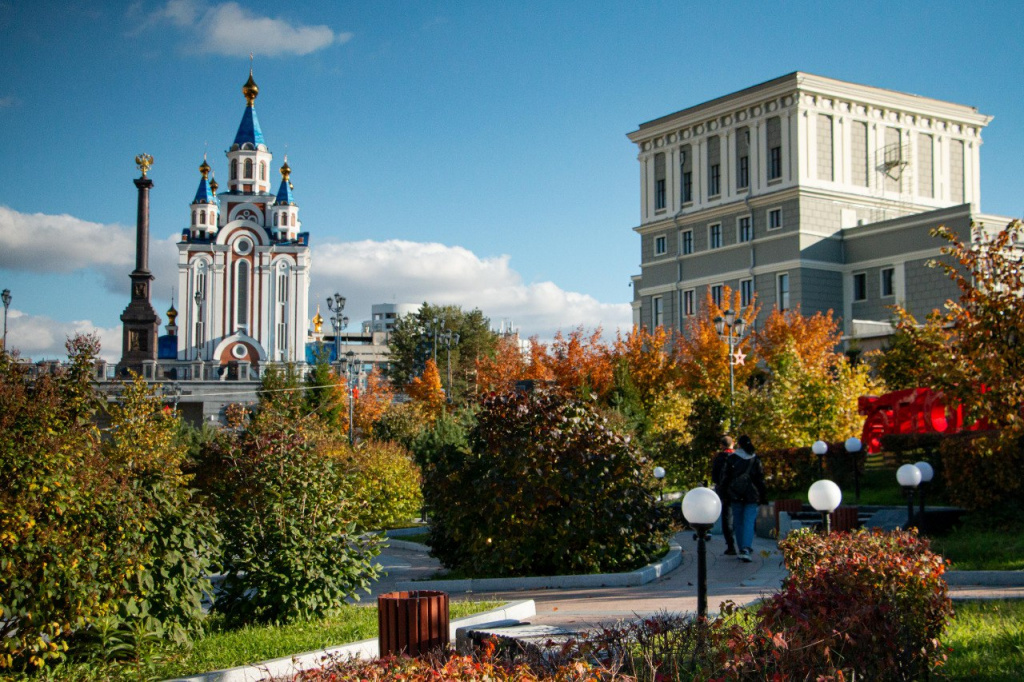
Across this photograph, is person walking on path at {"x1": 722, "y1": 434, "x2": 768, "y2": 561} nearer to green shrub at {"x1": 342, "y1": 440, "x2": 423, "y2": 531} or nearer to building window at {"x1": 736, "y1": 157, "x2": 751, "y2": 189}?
green shrub at {"x1": 342, "y1": 440, "x2": 423, "y2": 531}

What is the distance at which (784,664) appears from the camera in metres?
5.52

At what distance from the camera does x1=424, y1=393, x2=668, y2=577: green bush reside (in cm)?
1281

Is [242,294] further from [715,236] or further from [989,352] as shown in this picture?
[989,352]

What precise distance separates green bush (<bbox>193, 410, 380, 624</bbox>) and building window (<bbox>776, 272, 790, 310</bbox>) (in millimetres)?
44285

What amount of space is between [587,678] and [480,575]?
321 inches

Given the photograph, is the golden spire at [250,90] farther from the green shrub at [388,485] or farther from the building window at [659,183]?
the green shrub at [388,485]

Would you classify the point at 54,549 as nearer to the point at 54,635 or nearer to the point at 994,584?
the point at 54,635

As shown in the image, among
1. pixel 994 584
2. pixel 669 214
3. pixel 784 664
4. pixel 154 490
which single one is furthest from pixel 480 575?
pixel 669 214

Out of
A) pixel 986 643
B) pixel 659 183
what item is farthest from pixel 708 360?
pixel 986 643

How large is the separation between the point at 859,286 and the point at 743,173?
9.18m

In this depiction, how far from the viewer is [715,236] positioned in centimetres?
5734

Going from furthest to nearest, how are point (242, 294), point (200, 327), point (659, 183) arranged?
point (242, 294) → point (200, 327) → point (659, 183)

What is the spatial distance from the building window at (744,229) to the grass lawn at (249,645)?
47.8 meters

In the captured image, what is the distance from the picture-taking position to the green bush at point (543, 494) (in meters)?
12.8
